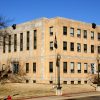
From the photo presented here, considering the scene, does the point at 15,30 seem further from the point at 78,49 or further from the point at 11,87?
the point at 11,87

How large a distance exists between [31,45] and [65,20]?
28.2ft

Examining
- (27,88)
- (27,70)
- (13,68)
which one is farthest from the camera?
(13,68)

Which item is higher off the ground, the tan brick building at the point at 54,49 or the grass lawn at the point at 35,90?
the tan brick building at the point at 54,49

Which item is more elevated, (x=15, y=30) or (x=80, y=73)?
(x=15, y=30)

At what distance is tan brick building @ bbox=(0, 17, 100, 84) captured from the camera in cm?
5606

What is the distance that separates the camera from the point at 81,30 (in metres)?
59.5

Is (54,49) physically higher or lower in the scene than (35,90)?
higher

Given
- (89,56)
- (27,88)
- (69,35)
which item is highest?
(69,35)

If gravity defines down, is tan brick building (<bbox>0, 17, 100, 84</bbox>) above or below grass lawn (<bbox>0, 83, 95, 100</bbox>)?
above

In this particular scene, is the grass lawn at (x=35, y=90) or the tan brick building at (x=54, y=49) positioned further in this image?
the tan brick building at (x=54, y=49)

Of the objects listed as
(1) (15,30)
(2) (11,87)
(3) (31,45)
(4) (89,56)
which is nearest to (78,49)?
(4) (89,56)

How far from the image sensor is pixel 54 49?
55.5m

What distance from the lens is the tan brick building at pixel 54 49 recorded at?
5606cm

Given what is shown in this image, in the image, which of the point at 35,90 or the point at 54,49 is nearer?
the point at 35,90
